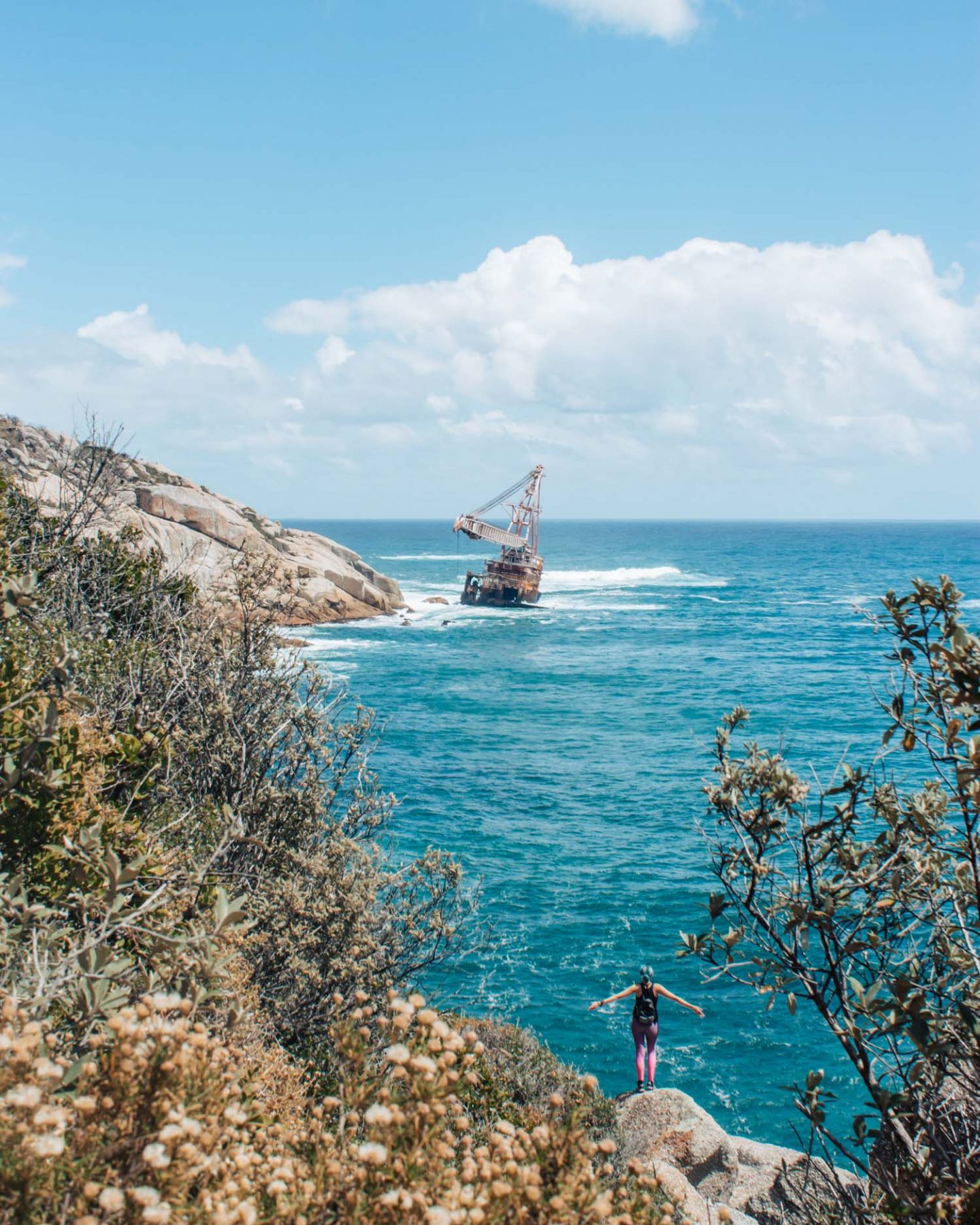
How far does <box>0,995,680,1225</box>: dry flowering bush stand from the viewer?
270cm

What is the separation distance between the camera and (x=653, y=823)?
27078 millimetres

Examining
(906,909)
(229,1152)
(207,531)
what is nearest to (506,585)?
(207,531)

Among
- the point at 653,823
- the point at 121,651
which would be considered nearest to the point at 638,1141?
the point at 121,651

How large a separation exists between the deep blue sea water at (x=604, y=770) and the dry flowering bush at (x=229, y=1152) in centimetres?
396

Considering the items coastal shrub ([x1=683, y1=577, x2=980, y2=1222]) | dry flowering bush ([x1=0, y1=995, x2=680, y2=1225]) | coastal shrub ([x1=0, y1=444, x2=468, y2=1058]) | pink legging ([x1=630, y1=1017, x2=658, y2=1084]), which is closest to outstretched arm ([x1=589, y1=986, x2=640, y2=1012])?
pink legging ([x1=630, y1=1017, x2=658, y2=1084])

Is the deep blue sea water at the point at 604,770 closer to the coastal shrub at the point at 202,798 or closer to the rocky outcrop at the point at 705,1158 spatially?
the rocky outcrop at the point at 705,1158

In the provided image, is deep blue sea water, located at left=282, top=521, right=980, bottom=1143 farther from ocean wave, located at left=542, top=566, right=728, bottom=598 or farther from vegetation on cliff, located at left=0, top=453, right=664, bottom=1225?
ocean wave, located at left=542, top=566, right=728, bottom=598

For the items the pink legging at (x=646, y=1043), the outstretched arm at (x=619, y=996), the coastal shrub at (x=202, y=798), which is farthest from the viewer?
the pink legging at (x=646, y=1043)

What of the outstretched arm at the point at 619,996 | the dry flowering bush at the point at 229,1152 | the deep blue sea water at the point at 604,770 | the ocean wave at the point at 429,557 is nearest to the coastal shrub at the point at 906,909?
the deep blue sea water at the point at 604,770

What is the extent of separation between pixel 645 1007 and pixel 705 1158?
6.87 feet

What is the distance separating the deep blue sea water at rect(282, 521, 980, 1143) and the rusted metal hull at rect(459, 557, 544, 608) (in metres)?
2.39

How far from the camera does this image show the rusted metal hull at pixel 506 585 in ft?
262

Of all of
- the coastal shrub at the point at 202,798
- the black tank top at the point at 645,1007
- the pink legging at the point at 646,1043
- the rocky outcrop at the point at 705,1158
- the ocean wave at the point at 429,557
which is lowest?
the rocky outcrop at the point at 705,1158

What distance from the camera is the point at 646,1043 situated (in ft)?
43.3
